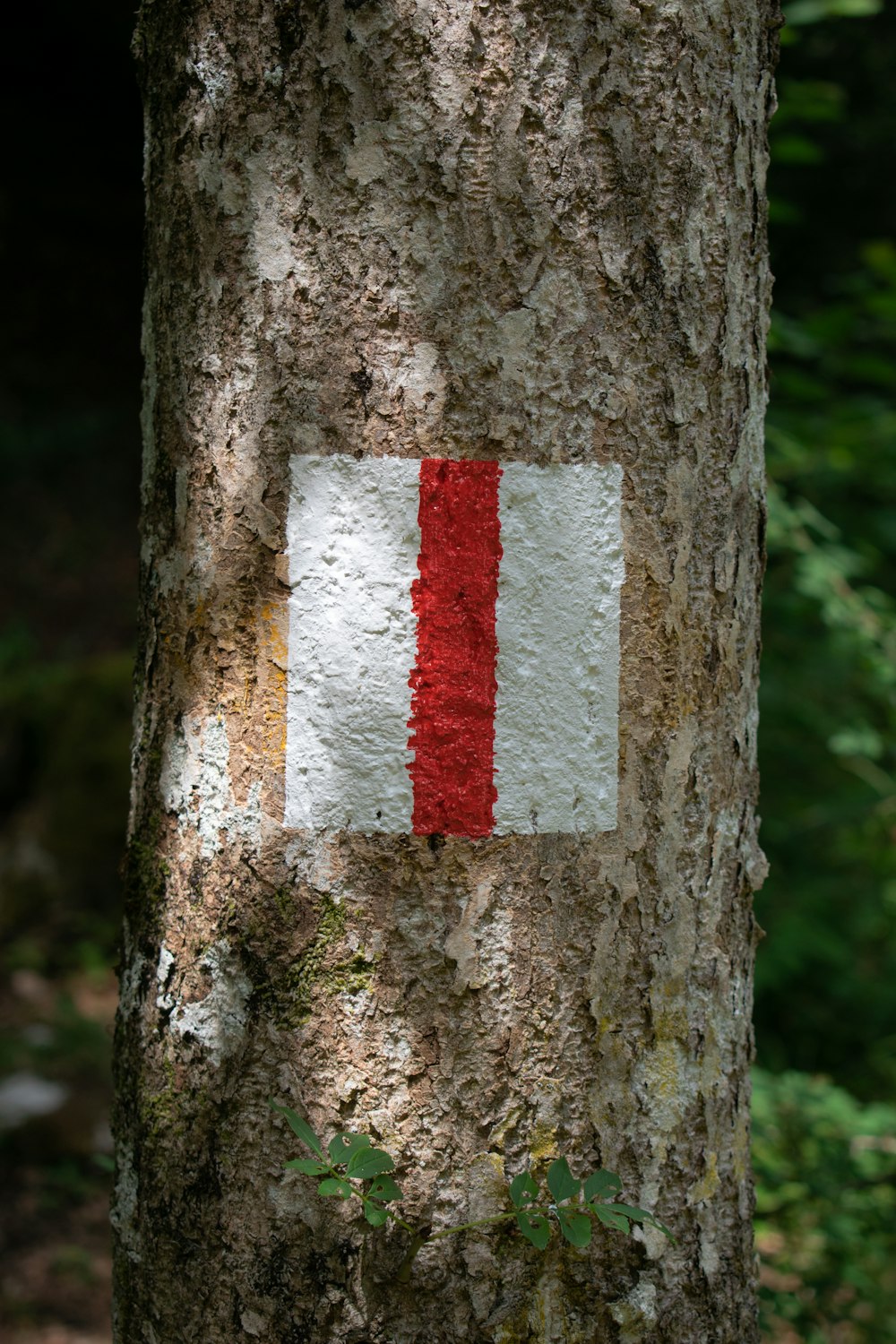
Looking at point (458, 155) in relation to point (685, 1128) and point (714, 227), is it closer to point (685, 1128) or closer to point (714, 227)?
point (714, 227)

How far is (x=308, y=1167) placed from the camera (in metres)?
0.87

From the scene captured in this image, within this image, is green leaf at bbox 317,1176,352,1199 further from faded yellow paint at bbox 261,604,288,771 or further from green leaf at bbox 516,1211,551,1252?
faded yellow paint at bbox 261,604,288,771

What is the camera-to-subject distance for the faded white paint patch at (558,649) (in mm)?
914

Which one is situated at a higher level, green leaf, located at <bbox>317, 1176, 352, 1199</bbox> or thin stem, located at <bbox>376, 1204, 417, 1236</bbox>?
green leaf, located at <bbox>317, 1176, 352, 1199</bbox>

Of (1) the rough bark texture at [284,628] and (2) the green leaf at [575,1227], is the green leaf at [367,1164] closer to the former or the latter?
(1) the rough bark texture at [284,628]

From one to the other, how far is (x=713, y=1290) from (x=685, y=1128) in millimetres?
158

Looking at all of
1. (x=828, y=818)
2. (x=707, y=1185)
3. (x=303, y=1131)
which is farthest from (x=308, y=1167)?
(x=828, y=818)

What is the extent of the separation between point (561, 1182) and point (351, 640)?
1.59ft

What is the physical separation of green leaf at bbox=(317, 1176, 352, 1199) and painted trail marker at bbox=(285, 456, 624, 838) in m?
0.28

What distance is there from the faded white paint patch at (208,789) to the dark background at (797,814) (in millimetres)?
291

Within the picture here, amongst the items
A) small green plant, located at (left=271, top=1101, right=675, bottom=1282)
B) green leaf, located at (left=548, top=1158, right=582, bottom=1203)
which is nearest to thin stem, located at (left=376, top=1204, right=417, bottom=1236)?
small green plant, located at (left=271, top=1101, right=675, bottom=1282)

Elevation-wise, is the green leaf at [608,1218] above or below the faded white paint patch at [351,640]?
below

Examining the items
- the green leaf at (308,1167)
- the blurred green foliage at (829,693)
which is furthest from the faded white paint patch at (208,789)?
the blurred green foliage at (829,693)

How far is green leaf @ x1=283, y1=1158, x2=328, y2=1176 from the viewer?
861mm
